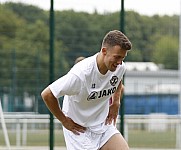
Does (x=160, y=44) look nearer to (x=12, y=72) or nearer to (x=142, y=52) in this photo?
(x=142, y=52)

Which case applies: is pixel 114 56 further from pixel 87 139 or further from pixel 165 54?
pixel 165 54

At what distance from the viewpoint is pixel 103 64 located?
6727 millimetres

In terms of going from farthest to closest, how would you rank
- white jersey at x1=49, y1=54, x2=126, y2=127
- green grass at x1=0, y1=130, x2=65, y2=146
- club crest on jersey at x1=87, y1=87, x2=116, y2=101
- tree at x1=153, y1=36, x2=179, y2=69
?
tree at x1=153, y1=36, x2=179, y2=69 → green grass at x1=0, y1=130, x2=65, y2=146 → club crest on jersey at x1=87, y1=87, x2=116, y2=101 → white jersey at x1=49, y1=54, x2=126, y2=127

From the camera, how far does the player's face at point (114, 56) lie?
651 centimetres

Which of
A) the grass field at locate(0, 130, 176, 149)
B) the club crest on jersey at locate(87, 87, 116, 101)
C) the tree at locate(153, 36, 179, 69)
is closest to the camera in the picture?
the club crest on jersey at locate(87, 87, 116, 101)

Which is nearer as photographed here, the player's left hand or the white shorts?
the white shorts

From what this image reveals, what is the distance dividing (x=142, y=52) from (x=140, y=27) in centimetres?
84

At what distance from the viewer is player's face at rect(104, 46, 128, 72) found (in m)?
6.51

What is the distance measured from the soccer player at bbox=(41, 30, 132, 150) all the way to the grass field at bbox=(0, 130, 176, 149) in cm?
495

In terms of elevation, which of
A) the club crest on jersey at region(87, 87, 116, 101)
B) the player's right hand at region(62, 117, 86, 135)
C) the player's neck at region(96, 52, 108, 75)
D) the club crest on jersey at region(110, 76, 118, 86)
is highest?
the player's neck at region(96, 52, 108, 75)

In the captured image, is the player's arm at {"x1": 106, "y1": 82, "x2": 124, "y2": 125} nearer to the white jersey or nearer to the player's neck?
the white jersey

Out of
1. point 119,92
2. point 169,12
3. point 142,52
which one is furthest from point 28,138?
point 119,92

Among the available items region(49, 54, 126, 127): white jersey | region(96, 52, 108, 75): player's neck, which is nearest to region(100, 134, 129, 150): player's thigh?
region(49, 54, 126, 127): white jersey

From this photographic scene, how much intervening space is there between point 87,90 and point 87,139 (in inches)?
20.6
